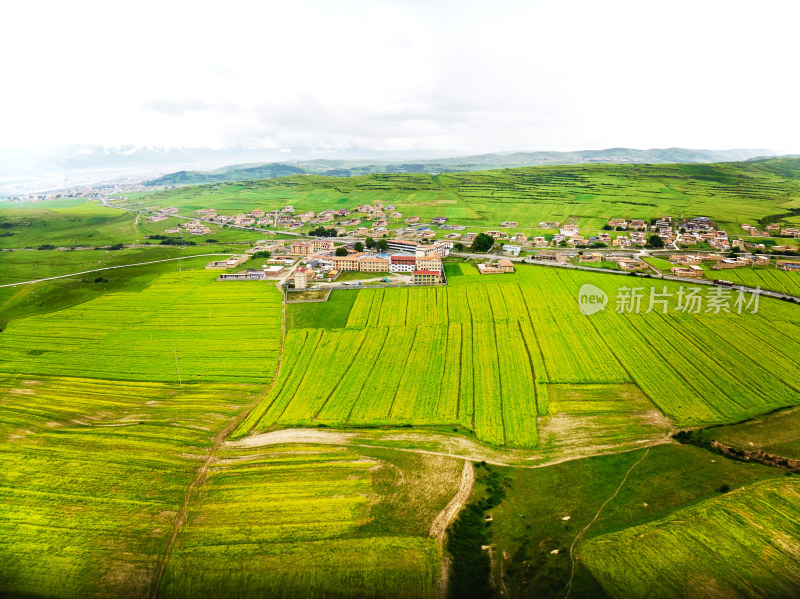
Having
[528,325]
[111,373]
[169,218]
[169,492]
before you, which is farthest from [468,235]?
[169,218]

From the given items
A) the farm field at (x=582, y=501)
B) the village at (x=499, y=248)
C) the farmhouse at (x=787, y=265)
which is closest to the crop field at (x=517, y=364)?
the farm field at (x=582, y=501)

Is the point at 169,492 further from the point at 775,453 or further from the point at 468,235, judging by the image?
the point at 468,235

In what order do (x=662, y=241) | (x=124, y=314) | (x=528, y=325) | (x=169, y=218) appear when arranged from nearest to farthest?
(x=528, y=325)
(x=124, y=314)
(x=662, y=241)
(x=169, y=218)

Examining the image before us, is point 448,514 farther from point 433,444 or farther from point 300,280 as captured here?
point 300,280

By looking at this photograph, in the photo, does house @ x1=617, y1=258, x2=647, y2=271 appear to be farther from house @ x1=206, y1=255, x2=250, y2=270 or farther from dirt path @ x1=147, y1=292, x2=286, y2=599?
house @ x1=206, y1=255, x2=250, y2=270

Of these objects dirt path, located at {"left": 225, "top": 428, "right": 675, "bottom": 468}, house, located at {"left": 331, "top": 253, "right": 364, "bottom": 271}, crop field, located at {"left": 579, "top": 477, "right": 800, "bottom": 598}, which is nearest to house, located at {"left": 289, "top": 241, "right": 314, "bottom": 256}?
house, located at {"left": 331, "top": 253, "right": 364, "bottom": 271}

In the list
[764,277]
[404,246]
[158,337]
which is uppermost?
[404,246]

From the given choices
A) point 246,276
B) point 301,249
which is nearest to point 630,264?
point 301,249
